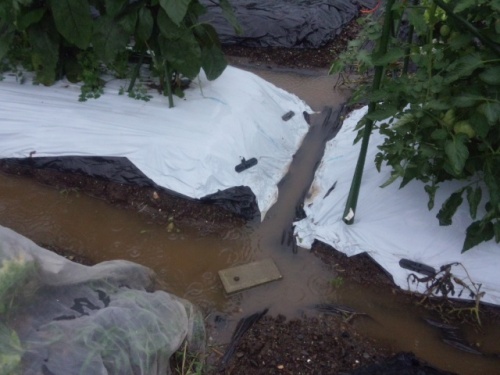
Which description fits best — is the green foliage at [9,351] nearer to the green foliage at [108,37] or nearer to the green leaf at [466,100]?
the green foliage at [108,37]

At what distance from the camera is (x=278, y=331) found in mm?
2656

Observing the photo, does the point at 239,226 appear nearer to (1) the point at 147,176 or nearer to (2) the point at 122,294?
(1) the point at 147,176

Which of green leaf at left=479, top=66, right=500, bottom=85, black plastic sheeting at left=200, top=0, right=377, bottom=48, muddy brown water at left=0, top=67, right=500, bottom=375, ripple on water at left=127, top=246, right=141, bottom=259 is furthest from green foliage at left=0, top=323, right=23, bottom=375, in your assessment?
black plastic sheeting at left=200, top=0, right=377, bottom=48

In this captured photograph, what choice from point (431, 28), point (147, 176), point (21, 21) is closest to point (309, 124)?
point (147, 176)

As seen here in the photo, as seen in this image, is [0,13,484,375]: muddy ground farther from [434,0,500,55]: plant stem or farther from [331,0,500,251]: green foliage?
[434,0,500,55]: plant stem

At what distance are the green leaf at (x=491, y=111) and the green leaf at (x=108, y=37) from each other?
2.10 meters

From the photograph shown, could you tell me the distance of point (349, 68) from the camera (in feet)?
15.9

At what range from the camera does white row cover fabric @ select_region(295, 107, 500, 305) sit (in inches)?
112

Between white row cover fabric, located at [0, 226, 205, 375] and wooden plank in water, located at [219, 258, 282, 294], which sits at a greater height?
white row cover fabric, located at [0, 226, 205, 375]

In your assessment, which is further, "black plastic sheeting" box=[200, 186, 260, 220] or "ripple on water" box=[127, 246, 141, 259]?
"black plastic sheeting" box=[200, 186, 260, 220]

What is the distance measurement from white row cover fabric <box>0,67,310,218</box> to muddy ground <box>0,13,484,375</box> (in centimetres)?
13

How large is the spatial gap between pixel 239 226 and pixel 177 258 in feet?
1.42

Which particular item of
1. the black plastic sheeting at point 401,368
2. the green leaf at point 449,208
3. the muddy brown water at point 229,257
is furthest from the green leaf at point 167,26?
the black plastic sheeting at point 401,368

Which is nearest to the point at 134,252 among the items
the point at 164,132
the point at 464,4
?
the point at 164,132
